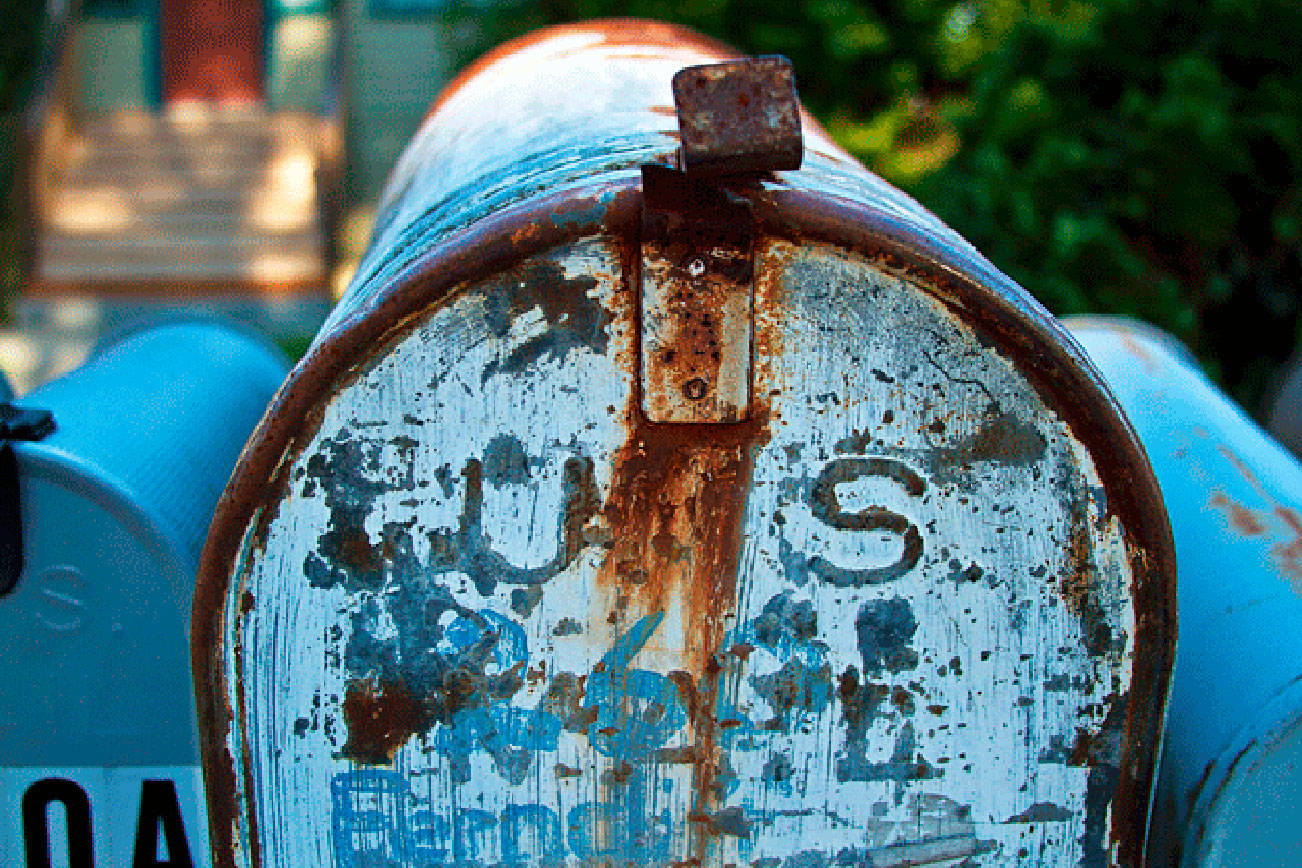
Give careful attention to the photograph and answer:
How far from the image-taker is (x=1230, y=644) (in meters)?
1.49

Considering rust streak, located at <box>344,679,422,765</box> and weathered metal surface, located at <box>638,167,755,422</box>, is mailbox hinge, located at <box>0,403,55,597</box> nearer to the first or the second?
rust streak, located at <box>344,679,422,765</box>

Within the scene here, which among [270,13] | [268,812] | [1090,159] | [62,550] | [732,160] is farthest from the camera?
[270,13]

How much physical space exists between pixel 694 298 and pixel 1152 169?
13.3 feet

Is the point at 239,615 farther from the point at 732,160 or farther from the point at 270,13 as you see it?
the point at 270,13

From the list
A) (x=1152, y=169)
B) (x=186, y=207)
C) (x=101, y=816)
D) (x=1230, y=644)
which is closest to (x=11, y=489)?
(x=101, y=816)

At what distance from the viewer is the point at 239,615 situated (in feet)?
3.90

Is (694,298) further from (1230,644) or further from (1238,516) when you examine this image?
(1238,516)

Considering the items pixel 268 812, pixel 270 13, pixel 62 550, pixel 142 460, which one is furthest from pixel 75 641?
pixel 270 13

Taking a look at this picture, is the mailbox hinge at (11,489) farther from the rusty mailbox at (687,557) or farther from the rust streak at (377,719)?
the rust streak at (377,719)

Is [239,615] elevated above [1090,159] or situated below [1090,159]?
below

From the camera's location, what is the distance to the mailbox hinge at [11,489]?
1.57m

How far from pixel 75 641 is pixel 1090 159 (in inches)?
165

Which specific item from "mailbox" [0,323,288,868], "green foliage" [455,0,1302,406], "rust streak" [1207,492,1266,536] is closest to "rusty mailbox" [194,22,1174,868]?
"mailbox" [0,323,288,868]

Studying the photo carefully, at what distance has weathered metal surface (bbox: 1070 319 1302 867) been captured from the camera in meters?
1.30
